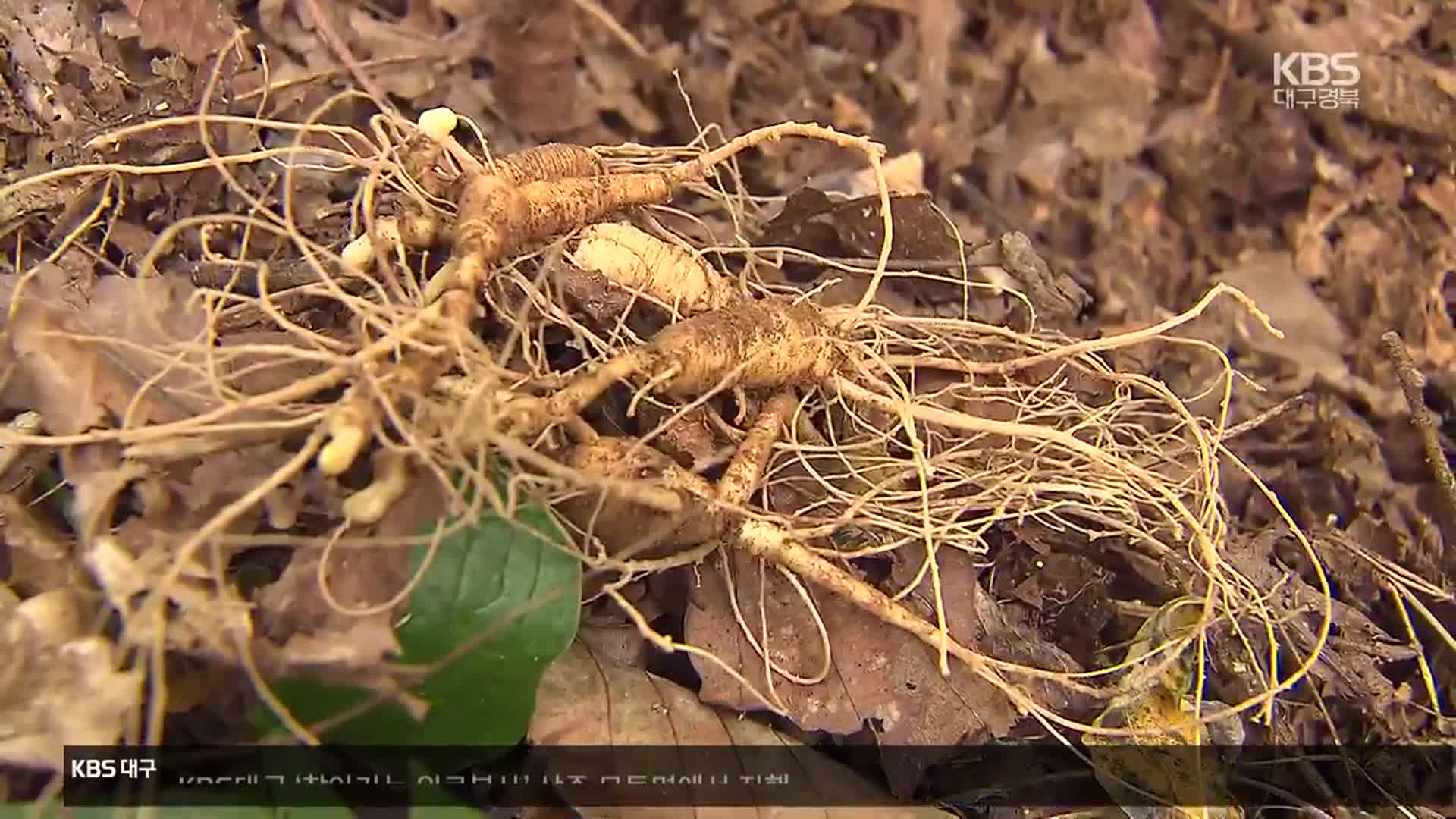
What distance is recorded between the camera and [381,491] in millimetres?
860

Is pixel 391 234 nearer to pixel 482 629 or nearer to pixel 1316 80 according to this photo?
pixel 482 629

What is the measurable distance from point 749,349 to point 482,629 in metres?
0.38

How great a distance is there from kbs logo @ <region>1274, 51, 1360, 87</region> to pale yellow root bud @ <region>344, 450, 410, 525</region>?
1.59 meters

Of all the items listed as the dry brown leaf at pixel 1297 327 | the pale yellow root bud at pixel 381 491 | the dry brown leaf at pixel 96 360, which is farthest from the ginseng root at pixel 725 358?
the dry brown leaf at pixel 1297 327

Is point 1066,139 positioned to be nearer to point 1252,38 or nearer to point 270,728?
point 1252,38

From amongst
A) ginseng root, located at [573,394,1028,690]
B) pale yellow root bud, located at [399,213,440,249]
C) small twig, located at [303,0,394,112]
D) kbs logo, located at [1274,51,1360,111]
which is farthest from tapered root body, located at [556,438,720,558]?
kbs logo, located at [1274,51,1360,111]

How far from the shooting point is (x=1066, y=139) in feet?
5.63

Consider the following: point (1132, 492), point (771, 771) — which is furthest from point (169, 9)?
point (1132, 492)

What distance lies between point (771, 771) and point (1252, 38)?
Answer: 1.48 m

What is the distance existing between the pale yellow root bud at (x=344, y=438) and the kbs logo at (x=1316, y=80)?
158 cm

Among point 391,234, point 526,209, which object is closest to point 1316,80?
point 526,209

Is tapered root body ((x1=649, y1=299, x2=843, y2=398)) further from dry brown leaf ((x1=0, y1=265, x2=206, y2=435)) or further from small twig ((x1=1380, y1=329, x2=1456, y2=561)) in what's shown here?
small twig ((x1=1380, y1=329, x2=1456, y2=561))

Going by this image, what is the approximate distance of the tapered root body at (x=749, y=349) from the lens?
1007 mm

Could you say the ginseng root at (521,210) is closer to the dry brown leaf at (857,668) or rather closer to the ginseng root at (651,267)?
the ginseng root at (651,267)
